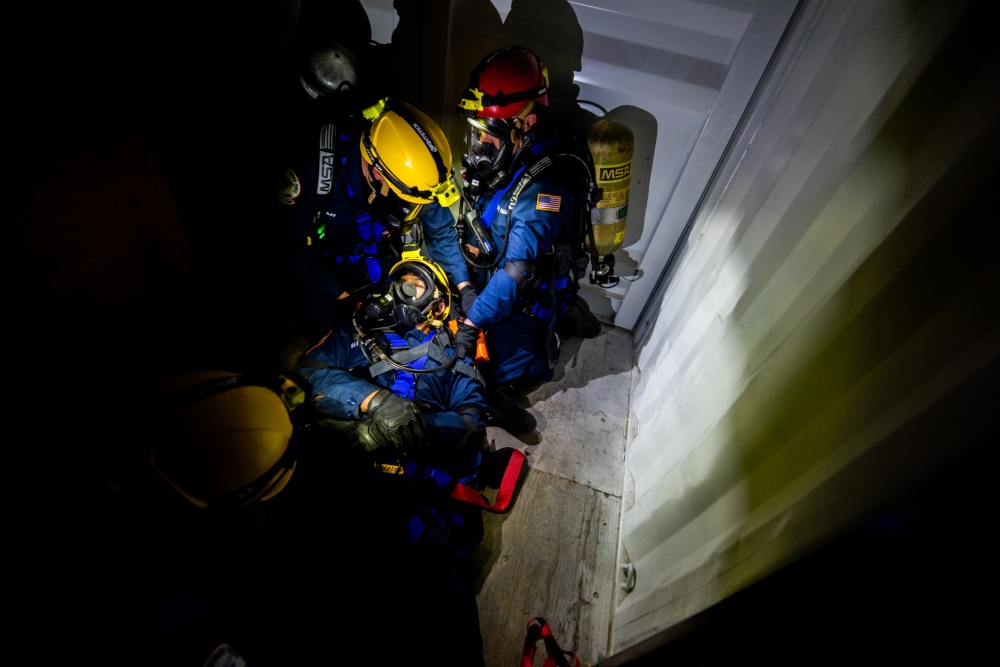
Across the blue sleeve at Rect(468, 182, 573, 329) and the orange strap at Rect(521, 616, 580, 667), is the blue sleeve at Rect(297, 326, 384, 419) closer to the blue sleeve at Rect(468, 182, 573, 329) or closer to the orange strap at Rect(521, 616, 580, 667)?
the blue sleeve at Rect(468, 182, 573, 329)

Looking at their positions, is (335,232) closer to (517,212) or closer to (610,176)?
(517,212)

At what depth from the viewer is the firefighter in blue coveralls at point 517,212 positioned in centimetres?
259

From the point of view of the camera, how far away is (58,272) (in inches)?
82.7

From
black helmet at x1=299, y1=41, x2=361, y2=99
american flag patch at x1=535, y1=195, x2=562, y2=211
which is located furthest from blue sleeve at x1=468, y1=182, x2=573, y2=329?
black helmet at x1=299, y1=41, x2=361, y2=99

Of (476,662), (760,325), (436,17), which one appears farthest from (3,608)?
(436,17)

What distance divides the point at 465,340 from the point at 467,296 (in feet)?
1.40

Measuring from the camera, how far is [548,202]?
8.85ft

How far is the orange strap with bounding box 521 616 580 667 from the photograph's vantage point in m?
2.01

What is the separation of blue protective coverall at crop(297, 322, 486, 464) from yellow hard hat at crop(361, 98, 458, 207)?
98 cm

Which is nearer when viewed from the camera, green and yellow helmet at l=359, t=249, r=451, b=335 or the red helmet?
the red helmet

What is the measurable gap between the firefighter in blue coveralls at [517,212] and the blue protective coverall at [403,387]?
12.8 inches

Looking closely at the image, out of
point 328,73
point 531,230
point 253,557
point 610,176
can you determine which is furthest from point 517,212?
point 253,557

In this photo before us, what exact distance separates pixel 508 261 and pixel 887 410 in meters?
2.14

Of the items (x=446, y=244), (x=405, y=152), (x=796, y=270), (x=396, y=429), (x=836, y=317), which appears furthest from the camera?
(x=446, y=244)
